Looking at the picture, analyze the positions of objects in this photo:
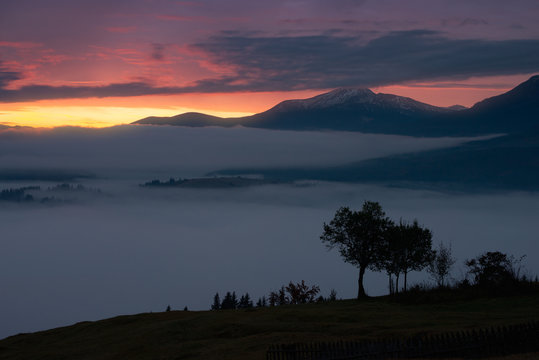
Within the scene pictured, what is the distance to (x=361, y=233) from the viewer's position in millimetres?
86875

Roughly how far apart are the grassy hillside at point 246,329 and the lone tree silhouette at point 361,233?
604 inches

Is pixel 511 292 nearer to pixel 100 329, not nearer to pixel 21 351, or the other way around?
pixel 100 329

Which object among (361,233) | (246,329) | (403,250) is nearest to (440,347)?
(246,329)

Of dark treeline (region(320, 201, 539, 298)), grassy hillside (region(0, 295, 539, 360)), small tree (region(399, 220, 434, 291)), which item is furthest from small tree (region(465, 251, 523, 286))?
small tree (region(399, 220, 434, 291))

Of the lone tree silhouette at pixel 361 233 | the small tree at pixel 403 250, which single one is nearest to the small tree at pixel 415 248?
the small tree at pixel 403 250

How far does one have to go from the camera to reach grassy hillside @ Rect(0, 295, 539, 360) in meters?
46.2

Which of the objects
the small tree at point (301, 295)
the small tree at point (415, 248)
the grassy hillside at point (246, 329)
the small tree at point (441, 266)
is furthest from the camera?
the small tree at point (301, 295)

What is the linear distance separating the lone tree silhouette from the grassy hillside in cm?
1534

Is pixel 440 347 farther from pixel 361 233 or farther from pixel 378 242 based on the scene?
pixel 378 242

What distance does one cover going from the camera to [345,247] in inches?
3533

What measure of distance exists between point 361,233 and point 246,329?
123ft

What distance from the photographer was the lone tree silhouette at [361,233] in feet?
286

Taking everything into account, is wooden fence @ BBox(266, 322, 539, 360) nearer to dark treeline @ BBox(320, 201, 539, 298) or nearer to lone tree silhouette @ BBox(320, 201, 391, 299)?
dark treeline @ BBox(320, 201, 539, 298)

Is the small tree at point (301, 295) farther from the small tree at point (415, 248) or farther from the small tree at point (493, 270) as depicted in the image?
the small tree at point (493, 270)
